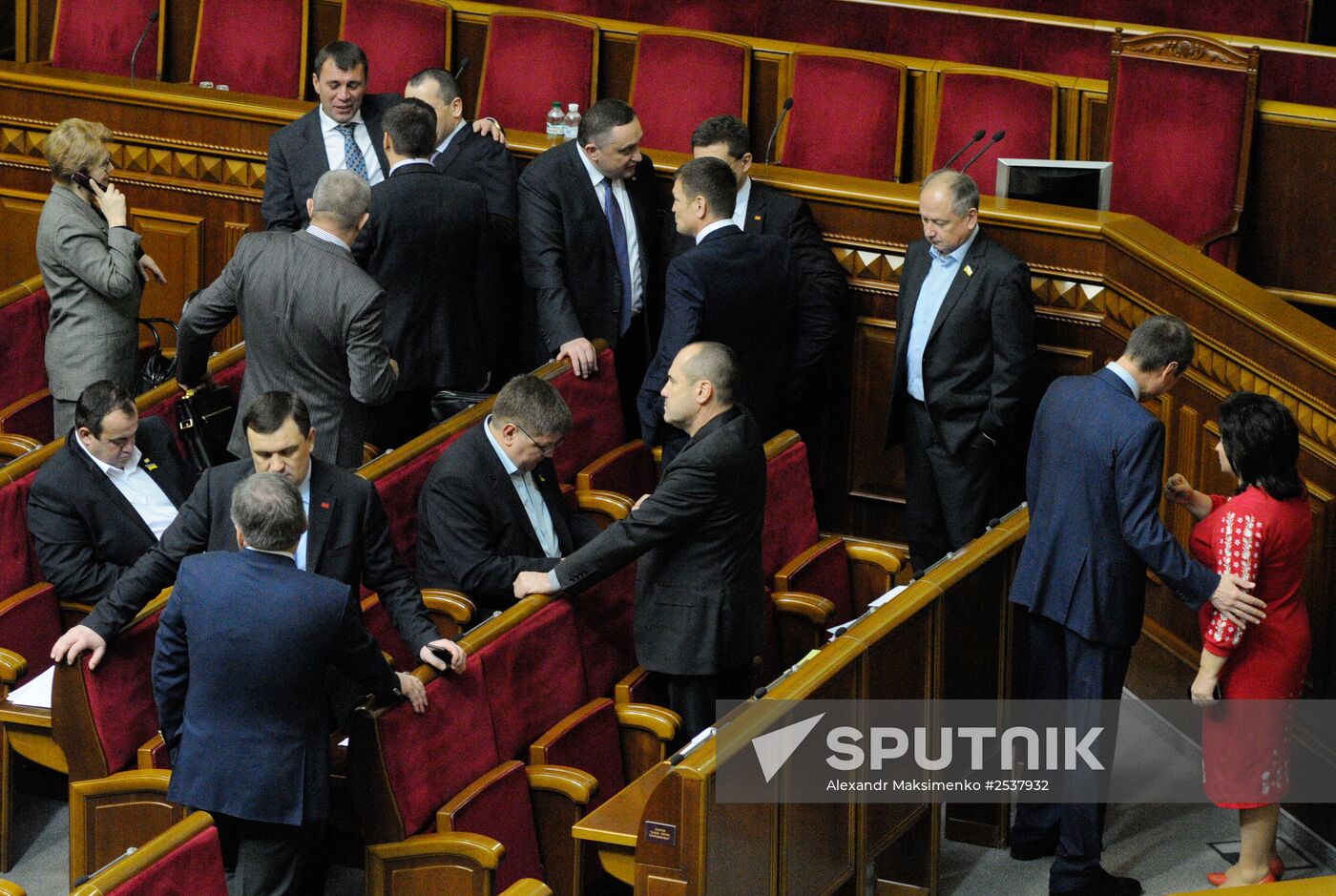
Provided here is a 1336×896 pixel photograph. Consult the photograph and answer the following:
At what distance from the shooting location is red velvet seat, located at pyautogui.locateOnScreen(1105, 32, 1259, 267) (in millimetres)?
4207

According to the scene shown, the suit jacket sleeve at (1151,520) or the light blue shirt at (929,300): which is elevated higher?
the light blue shirt at (929,300)

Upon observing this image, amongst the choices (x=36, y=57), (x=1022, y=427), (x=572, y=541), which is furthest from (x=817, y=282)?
(x=36, y=57)

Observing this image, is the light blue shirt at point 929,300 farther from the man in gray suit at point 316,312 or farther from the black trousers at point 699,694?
the man in gray suit at point 316,312

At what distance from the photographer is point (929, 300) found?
3545 millimetres

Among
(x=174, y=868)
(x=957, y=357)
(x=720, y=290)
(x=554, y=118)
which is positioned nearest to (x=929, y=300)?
(x=957, y=357)

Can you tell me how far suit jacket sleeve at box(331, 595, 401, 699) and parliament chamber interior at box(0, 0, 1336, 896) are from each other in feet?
0.13

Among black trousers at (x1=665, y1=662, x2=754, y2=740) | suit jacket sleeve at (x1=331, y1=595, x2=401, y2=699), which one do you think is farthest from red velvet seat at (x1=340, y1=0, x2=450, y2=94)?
suit jacket sleeve at (x1=331, y1=595, x2=401, y2=699)

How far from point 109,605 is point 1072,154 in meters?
2.75

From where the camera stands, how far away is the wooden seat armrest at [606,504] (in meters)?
3.52

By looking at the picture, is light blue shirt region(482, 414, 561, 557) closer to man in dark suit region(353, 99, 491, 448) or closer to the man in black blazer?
man in dark suit region(353, 99, 491, 448)

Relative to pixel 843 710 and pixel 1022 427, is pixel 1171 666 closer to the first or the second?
pixel 1022 427

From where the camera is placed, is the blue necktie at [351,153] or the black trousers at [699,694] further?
the blue necktie at [351,153]

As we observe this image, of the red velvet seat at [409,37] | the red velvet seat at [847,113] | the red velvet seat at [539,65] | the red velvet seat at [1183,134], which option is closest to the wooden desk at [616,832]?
the red velvet seat at [1183,134]

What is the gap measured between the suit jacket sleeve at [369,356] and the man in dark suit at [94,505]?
401 millimetres
